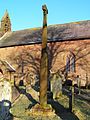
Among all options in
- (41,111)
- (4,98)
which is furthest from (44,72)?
(4,98)

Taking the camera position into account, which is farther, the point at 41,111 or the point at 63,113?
the point at 63,113

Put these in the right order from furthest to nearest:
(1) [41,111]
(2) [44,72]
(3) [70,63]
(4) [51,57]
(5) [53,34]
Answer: (5) [53,34] → (4) [51,57] → (3) [70,63] → (2) [44,72] → (1) [41,111]

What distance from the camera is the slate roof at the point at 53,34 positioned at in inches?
1070

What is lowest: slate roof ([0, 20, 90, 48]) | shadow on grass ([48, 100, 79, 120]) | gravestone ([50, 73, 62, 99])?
shadow on grass ([48, 100, 79, 120])

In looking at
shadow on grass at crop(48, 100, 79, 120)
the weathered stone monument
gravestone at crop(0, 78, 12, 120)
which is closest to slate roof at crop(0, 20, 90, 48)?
shadow on grass at crop(48, 100, 79, 120)

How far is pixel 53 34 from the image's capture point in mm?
29859

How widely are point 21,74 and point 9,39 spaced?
7.54 meters

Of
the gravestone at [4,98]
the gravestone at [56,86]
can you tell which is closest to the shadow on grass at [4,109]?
the gravestone at [4,98]

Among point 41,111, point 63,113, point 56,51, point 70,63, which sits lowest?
point 63,113

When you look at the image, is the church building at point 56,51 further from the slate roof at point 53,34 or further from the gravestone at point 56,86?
the gravestone at point 56,86

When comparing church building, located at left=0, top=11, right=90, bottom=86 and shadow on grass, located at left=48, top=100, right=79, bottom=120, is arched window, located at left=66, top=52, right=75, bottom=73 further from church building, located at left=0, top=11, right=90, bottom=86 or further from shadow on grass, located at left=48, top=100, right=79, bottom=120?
shadow on grass, located at left=48, top=100, right=79, bottom=120

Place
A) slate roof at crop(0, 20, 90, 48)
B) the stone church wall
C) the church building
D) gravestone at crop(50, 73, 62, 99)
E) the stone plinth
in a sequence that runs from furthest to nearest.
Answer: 1. slate roof at crop(0, 20, 90, 48)
2. the church building
3. the stone church wall
4. gravestone at crop(50, 73, 62, 99)
5. the stone plinth

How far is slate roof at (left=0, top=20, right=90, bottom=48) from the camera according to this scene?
89.1ft

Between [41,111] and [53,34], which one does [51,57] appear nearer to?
[53,34]
